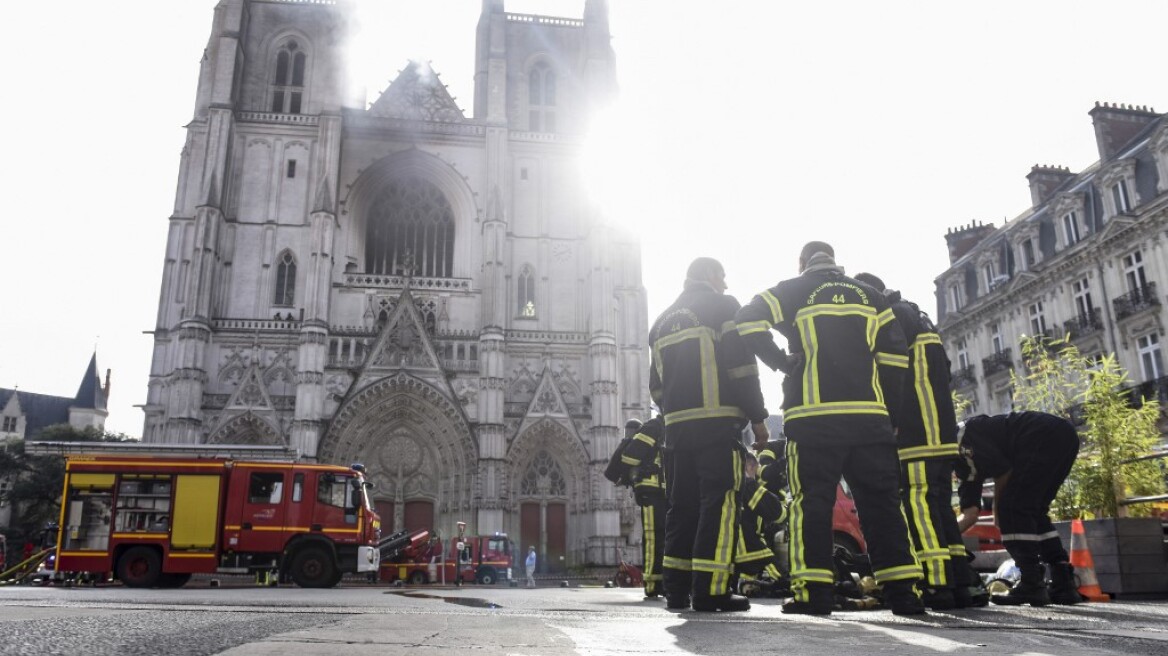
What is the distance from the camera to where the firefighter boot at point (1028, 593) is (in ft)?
18.2

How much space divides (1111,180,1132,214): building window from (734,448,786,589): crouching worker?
18.9 m

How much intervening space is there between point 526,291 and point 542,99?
8413 mm

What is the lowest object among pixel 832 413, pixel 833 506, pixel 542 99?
pixel 833 506

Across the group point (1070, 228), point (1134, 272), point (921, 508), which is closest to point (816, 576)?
point (921, 508)

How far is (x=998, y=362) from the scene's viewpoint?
26.9 m

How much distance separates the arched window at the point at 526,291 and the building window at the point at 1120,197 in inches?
720

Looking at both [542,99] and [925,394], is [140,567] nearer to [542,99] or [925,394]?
[925,394]

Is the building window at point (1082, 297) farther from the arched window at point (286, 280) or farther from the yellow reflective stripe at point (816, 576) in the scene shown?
the arched window at point (286, 280)

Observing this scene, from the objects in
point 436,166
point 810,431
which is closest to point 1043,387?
point 810,431

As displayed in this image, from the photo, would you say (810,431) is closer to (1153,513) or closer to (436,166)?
(1153,513)

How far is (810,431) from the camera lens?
4812mm

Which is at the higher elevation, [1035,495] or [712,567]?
[1035,495]

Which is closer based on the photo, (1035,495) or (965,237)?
(1035,495)

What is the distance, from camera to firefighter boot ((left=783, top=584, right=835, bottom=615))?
441cm
